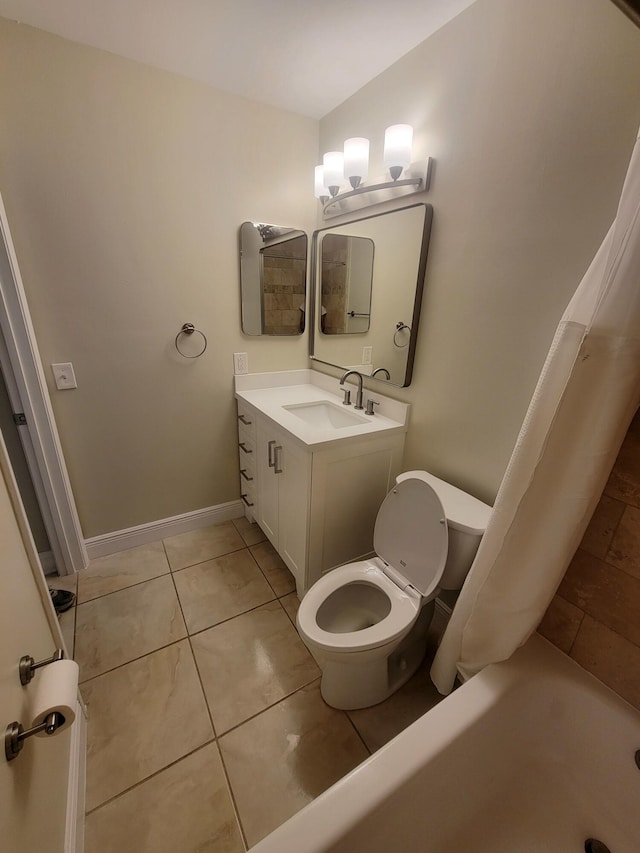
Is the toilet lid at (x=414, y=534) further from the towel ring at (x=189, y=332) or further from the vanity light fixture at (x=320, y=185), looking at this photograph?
the vanity light fixture at (x=320, y=185)

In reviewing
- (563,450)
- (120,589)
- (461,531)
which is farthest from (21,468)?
(563,450)

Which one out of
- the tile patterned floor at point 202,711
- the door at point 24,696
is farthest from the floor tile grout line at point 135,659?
the door at point 24,696

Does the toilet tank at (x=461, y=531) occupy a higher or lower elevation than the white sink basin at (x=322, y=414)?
lower

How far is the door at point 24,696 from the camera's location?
60 centimetres

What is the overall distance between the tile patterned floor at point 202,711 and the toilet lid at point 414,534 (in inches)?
19.5

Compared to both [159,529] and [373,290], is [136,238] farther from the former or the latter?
[159,529]

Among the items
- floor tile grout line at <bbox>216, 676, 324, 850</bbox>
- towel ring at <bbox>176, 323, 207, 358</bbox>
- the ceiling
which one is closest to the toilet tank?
floor tile grout line at <bbox>216, 676, 324, 850</bbox>

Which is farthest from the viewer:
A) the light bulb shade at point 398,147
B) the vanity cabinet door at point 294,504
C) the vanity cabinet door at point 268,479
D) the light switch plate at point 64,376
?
the vanity cabinet door at point 268,479

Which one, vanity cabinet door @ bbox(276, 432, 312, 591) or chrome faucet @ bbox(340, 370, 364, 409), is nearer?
vanity cabinet door @ bbox(276, 432, 312, 591)

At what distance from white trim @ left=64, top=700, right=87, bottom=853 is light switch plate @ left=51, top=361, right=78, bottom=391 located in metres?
1.29

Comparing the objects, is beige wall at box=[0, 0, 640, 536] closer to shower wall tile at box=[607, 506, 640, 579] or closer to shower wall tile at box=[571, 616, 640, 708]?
shower wall tile at box=[607, 506, 640, 579]

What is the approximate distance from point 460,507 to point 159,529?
174 cm

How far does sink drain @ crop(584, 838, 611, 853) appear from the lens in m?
0.90

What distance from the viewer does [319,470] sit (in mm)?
1438
